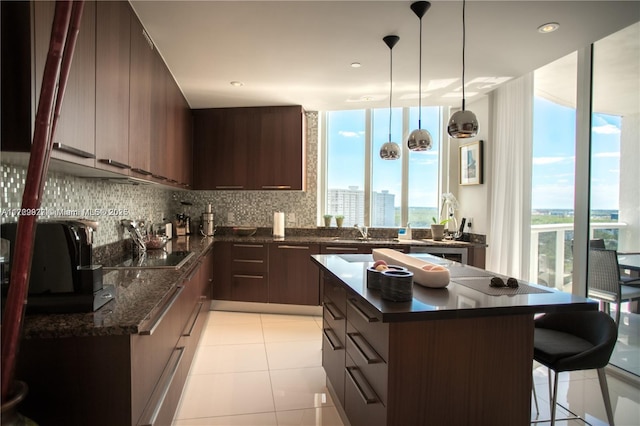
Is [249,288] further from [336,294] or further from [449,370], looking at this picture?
[449,370]

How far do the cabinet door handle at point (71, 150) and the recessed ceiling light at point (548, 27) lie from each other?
2.88 metres

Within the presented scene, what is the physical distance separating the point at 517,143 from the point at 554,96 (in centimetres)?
54

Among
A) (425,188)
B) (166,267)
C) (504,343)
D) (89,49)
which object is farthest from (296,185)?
(504,343)

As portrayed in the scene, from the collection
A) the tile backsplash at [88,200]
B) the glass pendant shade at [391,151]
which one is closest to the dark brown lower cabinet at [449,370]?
the tile backsplash at [88,200]

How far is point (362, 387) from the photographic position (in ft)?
5.55

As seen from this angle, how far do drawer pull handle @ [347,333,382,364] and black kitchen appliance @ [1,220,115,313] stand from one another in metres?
1.20

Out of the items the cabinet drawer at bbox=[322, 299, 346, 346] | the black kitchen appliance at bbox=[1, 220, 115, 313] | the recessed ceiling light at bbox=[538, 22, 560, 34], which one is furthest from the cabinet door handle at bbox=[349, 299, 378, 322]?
the recessed ceiling light at bbox=[538, 22, 560, 34]

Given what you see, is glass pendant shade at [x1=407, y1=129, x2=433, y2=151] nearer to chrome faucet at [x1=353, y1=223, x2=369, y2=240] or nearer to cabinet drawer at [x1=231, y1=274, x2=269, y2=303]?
chrome faucet at [x1=353, y1=223, x2=369, y2=240]

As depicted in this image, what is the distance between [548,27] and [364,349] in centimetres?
246

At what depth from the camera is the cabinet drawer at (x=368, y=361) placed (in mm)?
1459

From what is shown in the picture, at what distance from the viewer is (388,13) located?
86.7 inches

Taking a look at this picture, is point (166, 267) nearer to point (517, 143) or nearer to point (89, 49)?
point (89, 49)

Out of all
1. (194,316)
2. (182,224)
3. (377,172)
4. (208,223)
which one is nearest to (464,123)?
(194,316)

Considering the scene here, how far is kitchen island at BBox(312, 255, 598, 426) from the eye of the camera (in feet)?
4.63
